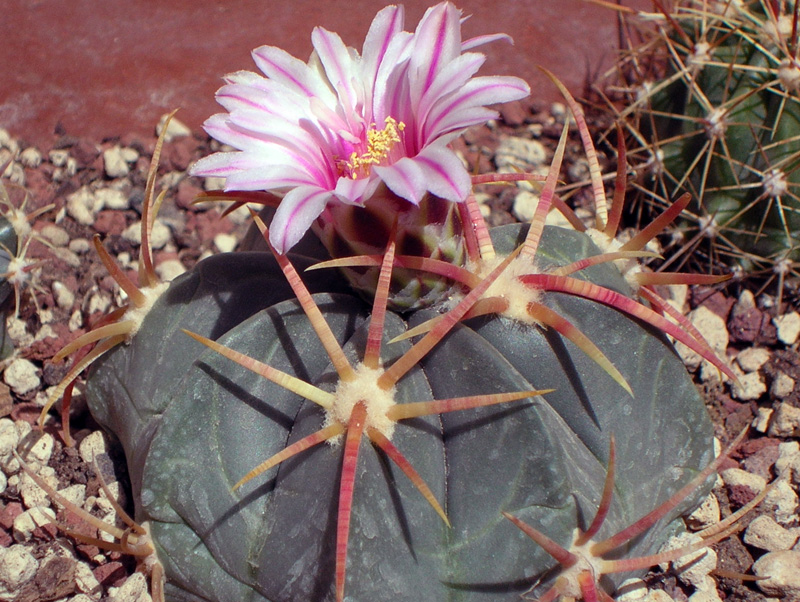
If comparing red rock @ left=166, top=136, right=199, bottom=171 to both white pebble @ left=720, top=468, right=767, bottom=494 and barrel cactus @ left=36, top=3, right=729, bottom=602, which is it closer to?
barrel cactus @ left=36, top=3, right=729, bottom=602

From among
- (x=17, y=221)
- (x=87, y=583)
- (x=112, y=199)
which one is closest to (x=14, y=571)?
(x=87, y=583)

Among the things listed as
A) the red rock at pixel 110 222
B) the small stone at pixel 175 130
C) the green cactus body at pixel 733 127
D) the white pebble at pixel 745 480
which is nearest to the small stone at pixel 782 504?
the white pebble at pixel 745 480

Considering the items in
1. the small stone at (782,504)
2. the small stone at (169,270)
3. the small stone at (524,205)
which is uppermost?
the small stone at (524,205)

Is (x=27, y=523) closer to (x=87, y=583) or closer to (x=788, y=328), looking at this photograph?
(x=87, y=583)

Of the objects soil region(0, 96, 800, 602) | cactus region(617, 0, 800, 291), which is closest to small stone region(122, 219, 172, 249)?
soil region(0, 96, 800, 602)

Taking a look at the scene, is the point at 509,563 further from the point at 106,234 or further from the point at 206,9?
the point at 206,9

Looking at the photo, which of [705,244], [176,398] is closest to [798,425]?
[705,244]

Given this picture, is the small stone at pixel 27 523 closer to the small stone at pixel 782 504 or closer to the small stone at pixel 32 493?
the small stone at pixel 32 493
